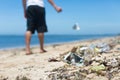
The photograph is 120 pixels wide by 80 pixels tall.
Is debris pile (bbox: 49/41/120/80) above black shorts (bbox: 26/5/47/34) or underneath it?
underneath

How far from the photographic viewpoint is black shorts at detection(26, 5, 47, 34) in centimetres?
905

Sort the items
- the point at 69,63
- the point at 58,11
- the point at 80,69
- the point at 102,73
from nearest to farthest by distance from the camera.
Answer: the point at 102,73 < the point at 80,69 < the point at 69,63 < the point at 58,11

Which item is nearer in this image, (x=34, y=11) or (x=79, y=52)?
(x=79, y=52)

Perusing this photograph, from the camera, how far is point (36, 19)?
30.1ft

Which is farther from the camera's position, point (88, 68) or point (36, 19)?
point (36, 19)

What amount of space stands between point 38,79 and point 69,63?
1.13 m

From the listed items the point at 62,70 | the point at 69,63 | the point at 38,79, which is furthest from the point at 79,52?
the point at 38,79

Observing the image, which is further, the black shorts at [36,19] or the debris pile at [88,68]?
the black shorts at [36,19]

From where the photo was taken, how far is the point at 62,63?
706 cm

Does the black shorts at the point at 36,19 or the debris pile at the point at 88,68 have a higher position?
the black shorts at the point at 36,19

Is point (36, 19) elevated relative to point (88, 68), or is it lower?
elevated

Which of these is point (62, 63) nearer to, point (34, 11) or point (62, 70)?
point (62, 70)

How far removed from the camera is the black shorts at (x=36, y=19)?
905 cm

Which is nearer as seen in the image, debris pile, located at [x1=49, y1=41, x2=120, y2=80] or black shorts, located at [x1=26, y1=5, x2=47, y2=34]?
debris pile, located at [x1=49, y1=41, x2=120, y2=80]
